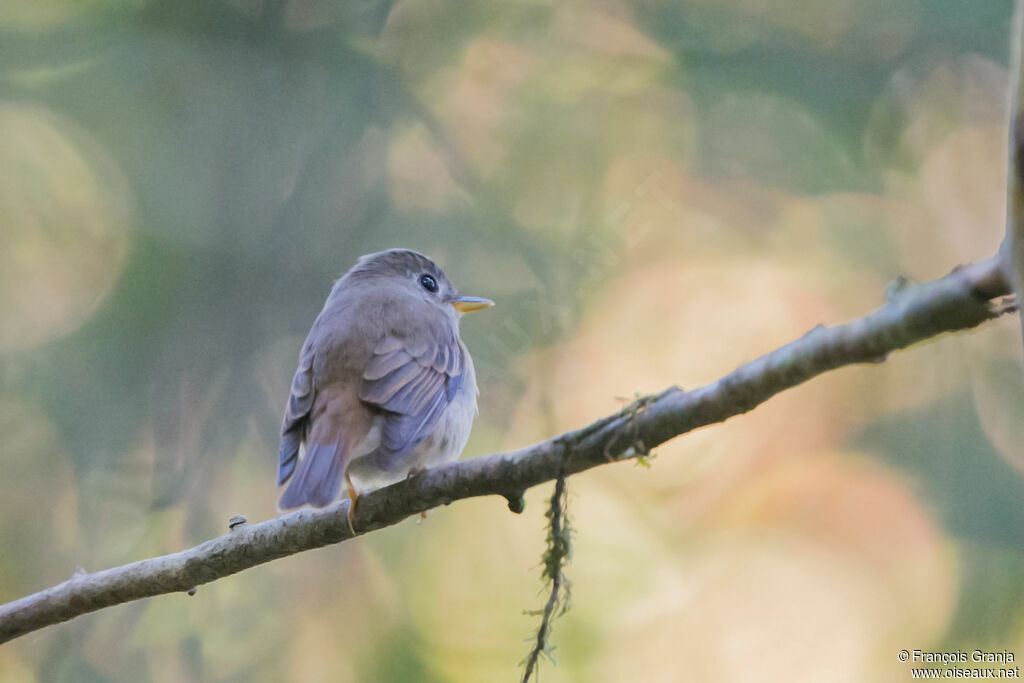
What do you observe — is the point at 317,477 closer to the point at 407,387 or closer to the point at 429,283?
the point at 407,387

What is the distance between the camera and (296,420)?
350 centimetres

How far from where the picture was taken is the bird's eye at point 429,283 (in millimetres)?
4746

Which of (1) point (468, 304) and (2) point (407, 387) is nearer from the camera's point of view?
(2) point (407, 387)

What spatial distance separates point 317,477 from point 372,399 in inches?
19.4

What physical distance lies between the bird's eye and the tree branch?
1.92 meters

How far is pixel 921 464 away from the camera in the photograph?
6160mm

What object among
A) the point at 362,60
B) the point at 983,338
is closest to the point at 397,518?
the point at 983,338

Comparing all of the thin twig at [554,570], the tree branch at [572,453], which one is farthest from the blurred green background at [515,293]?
the thin twig at [554,570]

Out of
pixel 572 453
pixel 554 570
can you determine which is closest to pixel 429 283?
pixel 554 570

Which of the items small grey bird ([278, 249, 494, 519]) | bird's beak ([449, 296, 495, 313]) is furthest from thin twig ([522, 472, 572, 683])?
bird's beak ([449, 296, 495, 313])

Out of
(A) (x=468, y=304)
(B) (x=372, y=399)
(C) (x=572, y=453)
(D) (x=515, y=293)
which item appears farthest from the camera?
(D) (x=515, y=293)

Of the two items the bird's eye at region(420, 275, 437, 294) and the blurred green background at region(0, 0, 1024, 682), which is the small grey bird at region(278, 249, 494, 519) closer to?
the bird's eye at region(420, 275, 437, 294)

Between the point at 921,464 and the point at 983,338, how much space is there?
101 cm

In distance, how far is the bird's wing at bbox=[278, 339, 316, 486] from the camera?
3.34 m
